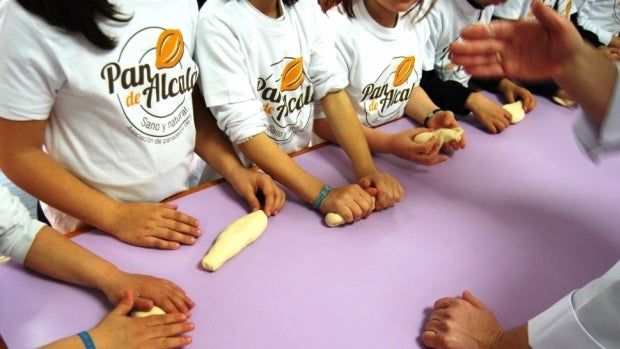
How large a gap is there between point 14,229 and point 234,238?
277 mm

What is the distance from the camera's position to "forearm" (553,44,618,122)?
58cm

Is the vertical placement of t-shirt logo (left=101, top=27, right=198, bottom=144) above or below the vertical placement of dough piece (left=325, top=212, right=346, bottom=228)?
above

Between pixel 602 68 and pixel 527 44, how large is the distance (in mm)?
114

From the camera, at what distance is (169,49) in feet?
2.24

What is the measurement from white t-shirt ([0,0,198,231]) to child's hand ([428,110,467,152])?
1.70 ft

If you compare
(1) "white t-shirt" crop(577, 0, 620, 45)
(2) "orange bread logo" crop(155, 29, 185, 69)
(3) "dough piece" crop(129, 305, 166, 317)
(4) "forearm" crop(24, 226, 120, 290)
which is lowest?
(3) "dough piece" crop(129, 305, 166, 317)

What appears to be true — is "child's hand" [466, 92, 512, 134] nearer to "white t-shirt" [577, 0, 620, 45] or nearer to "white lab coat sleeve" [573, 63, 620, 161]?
"white lab coat sleeve" [573, 63, 620, 161]

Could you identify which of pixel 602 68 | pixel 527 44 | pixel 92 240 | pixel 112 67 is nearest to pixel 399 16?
pixel 527 44

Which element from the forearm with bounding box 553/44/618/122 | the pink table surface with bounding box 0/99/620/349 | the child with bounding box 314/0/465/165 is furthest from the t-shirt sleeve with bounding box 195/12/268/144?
the forearm with bounding box 553/44/618/122

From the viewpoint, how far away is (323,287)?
62 centimetres

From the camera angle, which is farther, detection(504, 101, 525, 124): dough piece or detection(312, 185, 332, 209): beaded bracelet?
detection(504, 101, 525, 124): dough piece

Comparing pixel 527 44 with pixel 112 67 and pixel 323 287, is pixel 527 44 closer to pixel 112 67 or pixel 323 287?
pixel 323 287

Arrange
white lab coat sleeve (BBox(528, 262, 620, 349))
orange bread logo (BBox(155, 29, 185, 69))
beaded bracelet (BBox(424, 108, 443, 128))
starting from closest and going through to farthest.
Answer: white lab coat sleeve (BBox(528, 262, 620, 349))
orange bread logo (BBox(155, 29, 185, 69))
beaded bracelet (BBox(424, 108, 443, 128))

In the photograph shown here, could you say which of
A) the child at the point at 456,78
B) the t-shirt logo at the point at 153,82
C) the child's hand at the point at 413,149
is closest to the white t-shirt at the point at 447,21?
the child at the point at 456,78
